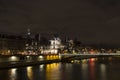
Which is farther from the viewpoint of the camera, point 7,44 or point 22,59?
point 7,44

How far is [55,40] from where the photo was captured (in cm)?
16512

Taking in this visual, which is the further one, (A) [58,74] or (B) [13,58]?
(B) [13,58]

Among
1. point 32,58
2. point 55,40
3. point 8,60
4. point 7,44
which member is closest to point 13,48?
point 7,44

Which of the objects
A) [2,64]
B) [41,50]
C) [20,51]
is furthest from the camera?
[41,50]

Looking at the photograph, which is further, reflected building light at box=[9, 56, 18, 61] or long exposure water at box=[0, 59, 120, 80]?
reflected building light at box=[9, 56, 18, 61]

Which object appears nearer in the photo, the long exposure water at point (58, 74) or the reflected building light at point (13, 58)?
the long exposure water at point (58, 74)

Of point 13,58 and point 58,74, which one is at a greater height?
point 13,58

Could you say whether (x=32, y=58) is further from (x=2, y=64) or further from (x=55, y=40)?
(x=55, y=40)

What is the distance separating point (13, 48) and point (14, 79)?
6816cm

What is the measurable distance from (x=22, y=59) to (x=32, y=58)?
8714 mm

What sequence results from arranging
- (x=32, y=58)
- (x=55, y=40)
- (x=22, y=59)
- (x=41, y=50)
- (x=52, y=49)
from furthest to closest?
(x=55, y=40), (x=52, y=49), (x=41, y=50), (x=32, y=58), (x=22, y=59)

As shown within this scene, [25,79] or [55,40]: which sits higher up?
[55,40]

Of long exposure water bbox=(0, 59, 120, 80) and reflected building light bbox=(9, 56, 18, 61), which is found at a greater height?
reflected building light bbox=(9, 56, 18, 61)

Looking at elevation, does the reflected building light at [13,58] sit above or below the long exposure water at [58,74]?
above
